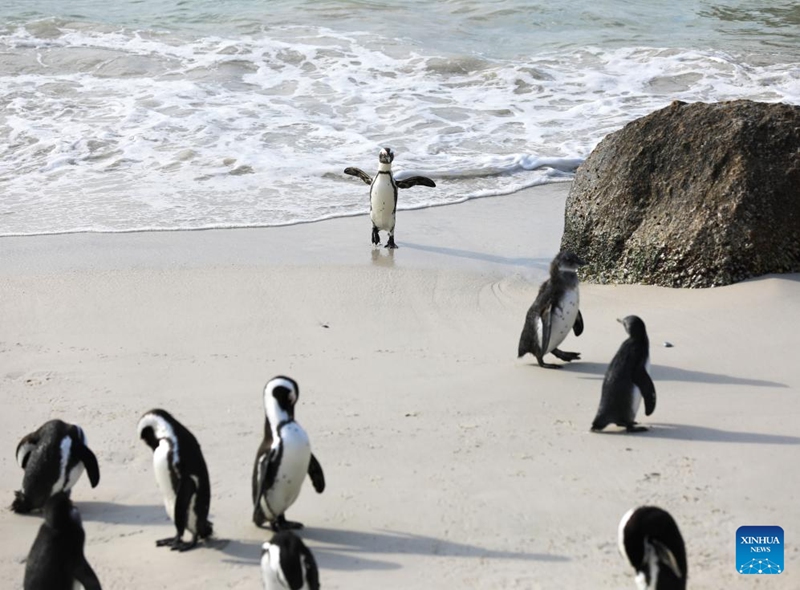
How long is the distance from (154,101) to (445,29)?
691cm

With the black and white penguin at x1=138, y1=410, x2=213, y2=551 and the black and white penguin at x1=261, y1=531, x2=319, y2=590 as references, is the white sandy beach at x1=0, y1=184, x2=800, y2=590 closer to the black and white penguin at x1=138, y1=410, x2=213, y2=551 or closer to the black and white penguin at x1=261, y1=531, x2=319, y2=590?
the black and white penguin at x1=138, y1=410, x2=213, y2=551

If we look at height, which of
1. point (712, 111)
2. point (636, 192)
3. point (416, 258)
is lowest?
point (416, 258)

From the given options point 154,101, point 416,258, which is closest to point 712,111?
point 416,258

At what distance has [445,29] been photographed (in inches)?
757

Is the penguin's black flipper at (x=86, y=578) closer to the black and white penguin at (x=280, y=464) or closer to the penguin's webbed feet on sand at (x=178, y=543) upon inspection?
the penguin's webbed feet on sand at (x=178, y=543)

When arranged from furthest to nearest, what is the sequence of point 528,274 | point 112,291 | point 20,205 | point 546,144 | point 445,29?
point 445,29 < point 546,144 < point 20,205 < point 528,274 < point 112,291

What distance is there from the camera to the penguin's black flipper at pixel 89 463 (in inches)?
172

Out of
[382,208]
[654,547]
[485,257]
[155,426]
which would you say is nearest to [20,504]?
[155,426]

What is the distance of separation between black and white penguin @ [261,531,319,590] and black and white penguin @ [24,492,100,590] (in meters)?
0.58

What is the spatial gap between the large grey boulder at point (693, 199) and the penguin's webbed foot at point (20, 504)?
183 inches

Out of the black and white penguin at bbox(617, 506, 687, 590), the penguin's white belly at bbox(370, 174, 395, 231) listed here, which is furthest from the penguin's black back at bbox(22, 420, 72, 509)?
the penguin's white belly at bbox(370, 174, 395, 231)

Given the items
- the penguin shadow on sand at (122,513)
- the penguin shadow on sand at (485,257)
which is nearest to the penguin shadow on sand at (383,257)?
the penguin shadow on sand at (485,257)

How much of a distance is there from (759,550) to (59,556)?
2426mm

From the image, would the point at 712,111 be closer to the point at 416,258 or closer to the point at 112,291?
the point at 416,258
